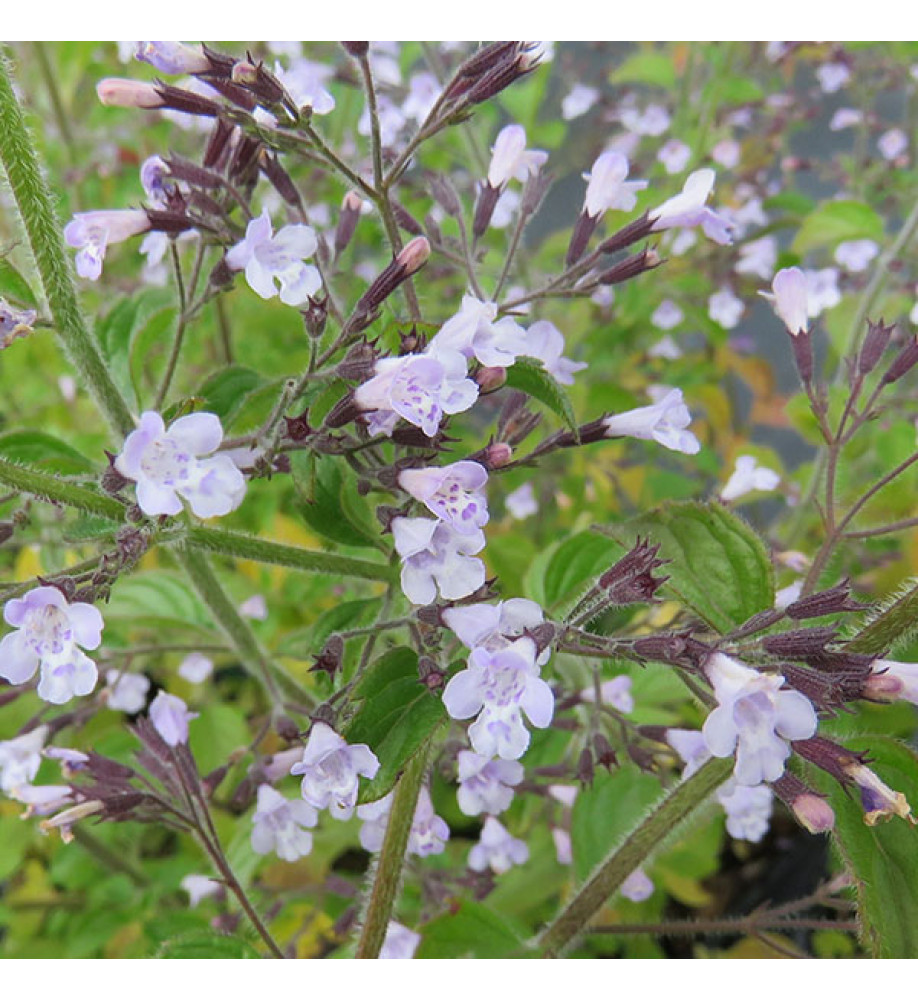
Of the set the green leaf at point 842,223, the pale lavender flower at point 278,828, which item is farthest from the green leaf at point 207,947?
the green leaf at point 842,223

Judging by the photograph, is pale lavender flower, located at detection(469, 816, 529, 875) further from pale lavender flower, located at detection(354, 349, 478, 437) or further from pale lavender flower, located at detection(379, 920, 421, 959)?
pale lavender flower, located at detection(354, 349, 478, 437)

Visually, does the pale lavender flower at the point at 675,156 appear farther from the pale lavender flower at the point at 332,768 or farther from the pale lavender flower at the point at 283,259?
the pale lavender flower at the point at 332,768

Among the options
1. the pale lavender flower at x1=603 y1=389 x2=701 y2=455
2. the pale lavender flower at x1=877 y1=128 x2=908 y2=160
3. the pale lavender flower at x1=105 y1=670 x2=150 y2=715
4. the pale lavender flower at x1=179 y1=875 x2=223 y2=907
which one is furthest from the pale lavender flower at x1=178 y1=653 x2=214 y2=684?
the pale lavender flower at x1=877 y1=128 x2=908 y2=160

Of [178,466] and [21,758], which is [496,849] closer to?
[21,758]

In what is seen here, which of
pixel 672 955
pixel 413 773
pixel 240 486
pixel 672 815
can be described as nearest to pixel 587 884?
pixel 672 815

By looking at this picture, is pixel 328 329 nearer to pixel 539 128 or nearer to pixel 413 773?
pixel 413 773
